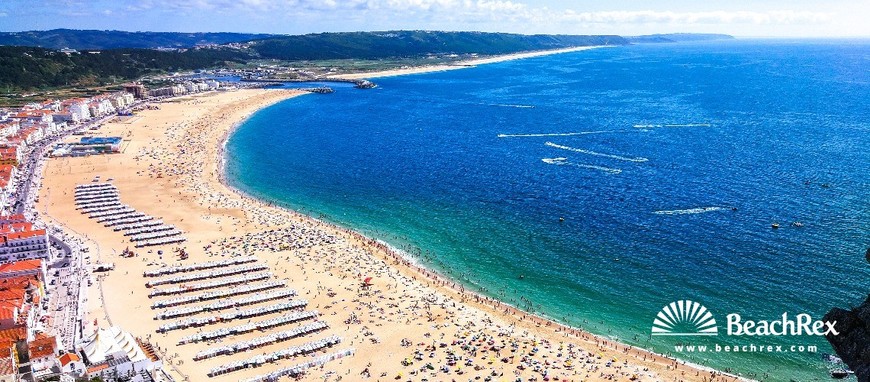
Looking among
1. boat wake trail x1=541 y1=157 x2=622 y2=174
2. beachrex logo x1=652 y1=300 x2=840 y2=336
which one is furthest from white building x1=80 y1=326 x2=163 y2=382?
boat wake trail x1=541 y1=157 x2=622 y2=174

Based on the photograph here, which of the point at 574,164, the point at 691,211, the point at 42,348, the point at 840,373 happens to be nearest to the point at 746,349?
the point at 840,373

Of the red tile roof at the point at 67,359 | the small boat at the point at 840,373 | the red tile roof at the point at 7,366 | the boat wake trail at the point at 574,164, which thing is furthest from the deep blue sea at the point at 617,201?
the red tile roof at the point at 7,366

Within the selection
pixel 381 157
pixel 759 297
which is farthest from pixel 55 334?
pixel 381 157

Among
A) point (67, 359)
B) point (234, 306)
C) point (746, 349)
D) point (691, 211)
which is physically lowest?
point (746, 349)

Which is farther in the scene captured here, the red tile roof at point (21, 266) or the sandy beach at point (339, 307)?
the red tile roof at point (21, 266)

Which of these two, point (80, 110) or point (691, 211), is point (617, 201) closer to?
point (691, 211)

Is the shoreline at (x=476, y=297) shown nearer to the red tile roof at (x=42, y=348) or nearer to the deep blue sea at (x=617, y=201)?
the deep blue sea at (x=617, y=201)

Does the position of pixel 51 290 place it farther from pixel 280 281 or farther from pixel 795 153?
pixel 795 153
